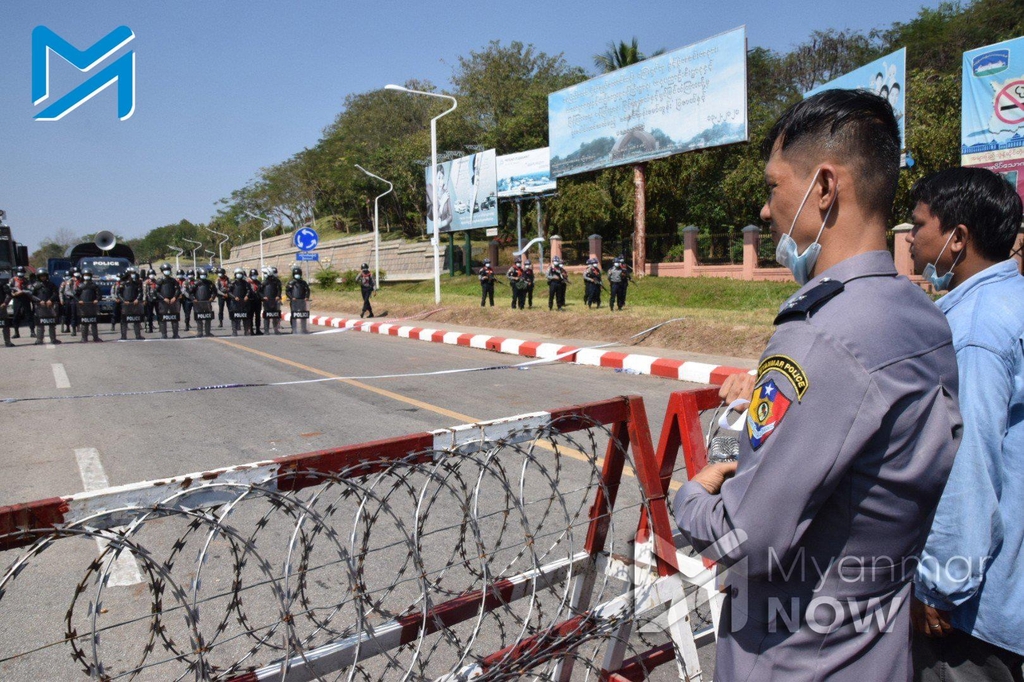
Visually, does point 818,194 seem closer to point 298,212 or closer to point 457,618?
point 457,618

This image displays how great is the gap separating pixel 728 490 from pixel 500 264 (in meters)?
38.7

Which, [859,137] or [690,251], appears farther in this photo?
[690,251]

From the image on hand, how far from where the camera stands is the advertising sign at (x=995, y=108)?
1399 cm

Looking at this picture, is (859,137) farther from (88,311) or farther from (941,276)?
(88,311)

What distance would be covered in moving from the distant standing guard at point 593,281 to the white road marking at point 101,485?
1392 cm

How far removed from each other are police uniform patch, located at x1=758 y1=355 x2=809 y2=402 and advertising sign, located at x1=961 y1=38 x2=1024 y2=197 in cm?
1557

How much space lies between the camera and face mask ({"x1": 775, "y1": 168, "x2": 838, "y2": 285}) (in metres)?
1.40

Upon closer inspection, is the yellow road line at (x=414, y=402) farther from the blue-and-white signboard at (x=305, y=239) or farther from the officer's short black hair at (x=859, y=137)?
the blue-and-white signboard at (x=305, y=239)

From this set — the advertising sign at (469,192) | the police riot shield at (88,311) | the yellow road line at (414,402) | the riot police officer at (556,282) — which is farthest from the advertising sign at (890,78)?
the police riot shield at (88,311)

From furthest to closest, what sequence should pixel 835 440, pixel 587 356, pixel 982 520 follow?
1. pixel 587 356
2. pixel 982 520
3. pixel 835 440

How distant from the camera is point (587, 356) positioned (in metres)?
12.4

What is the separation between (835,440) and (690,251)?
87.6 ft

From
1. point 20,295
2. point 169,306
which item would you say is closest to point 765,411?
point 169,306

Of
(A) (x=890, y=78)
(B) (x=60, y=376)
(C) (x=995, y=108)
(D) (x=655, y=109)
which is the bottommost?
(B) (x=60, y=376)
